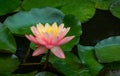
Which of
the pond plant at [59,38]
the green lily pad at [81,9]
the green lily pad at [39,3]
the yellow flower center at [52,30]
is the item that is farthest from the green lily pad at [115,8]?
the yellow flower center at [52,30]

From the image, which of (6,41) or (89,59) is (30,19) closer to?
(6,41)

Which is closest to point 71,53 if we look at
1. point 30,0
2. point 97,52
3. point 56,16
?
point 97,52

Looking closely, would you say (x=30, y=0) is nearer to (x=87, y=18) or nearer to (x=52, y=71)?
(x=87, y=18)

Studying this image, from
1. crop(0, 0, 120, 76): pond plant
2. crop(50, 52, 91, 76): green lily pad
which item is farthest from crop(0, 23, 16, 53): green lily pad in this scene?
crop(50, 52, 91, 76): green lily pad

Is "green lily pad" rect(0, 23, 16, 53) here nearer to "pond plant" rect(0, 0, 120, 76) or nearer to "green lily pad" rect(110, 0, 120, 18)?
"pond plant" rect(0, 0, 120, 76)

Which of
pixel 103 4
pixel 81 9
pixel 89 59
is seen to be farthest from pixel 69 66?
pixel 103 4
